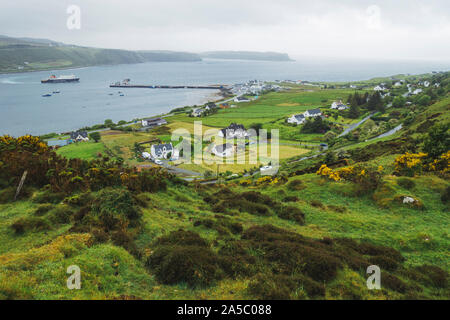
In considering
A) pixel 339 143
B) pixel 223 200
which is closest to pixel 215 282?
pixel 223 200

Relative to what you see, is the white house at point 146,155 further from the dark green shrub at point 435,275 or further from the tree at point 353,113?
the tree at point 353,113

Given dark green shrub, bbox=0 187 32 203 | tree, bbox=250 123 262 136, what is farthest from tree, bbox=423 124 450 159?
tree, bbox=250 123 262 136

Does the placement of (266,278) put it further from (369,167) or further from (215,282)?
(369,167)

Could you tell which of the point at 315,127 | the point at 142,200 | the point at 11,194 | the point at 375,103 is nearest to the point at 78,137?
the point at 11,194

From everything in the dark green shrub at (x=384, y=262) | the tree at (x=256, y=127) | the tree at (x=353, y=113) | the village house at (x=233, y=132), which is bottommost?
the dark green shrub at (x=384, y=262)

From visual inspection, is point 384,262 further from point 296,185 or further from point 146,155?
point 146,155

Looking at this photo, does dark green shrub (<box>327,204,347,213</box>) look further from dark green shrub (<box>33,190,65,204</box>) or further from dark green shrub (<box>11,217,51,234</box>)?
dark green shrub (<box>33,190,65,204</box>)

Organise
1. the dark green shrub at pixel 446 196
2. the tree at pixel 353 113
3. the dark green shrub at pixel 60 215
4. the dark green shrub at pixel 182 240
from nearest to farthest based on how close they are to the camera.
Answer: the dark green shrub at pixel 182 240
the dark green shrub at pixel 60 215
the dark green shrub at pixel 446 196
the tree at pixel 353 113

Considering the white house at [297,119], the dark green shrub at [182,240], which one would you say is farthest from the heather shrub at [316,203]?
the white house at [297,119]

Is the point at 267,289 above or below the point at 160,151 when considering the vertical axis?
above
